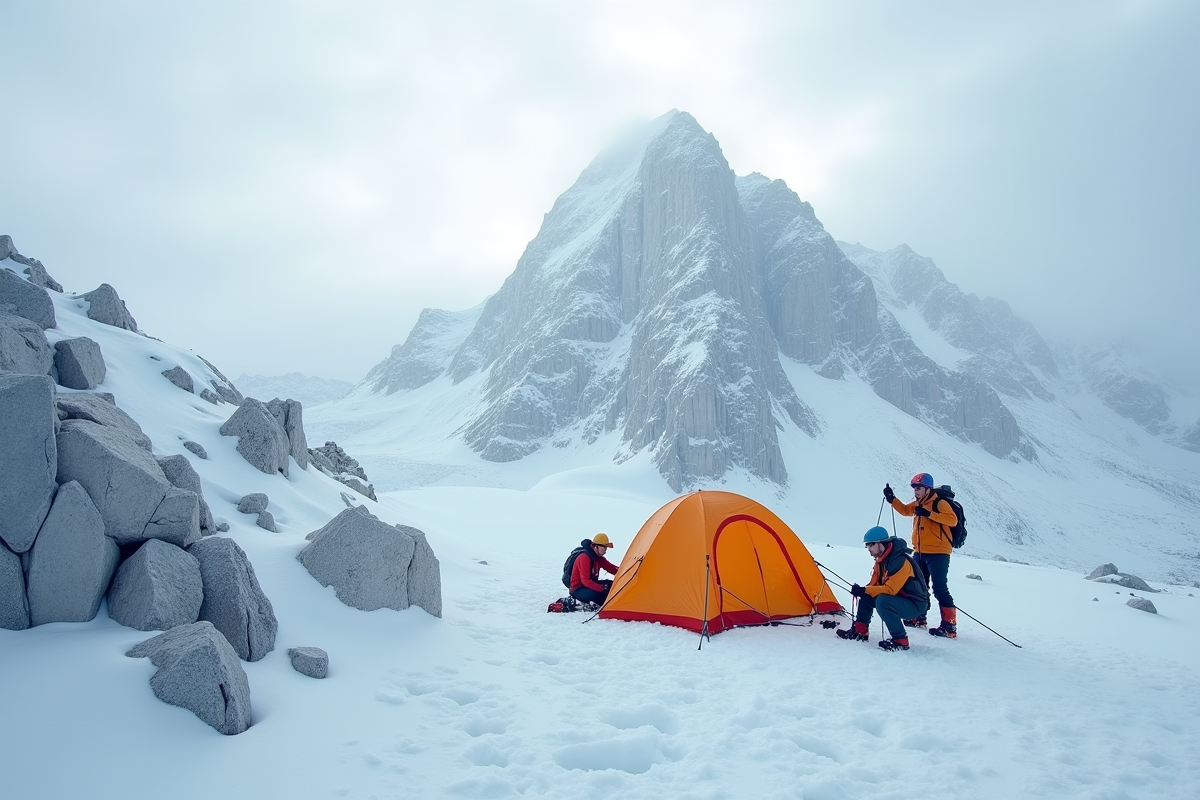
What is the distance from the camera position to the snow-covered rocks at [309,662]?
19.8 ft

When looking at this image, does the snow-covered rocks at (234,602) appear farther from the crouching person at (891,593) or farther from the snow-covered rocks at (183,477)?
the crouching person at (891,593)

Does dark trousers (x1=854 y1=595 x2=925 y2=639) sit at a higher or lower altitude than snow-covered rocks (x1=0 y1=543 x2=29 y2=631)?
higher

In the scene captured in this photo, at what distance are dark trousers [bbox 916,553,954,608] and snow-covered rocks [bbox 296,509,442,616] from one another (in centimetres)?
788

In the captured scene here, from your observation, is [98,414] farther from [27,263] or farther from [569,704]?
[27,263]

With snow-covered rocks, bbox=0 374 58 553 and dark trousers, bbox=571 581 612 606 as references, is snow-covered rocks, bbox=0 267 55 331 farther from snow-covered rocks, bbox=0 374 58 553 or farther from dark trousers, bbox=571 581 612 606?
dark trousers, bbox=571 581 612 606

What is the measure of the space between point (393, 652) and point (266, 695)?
71.7 inches

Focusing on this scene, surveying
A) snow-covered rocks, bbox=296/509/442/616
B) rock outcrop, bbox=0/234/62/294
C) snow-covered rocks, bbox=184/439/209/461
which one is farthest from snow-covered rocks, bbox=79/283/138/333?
snow-covered rocks, bbox=296/509/442/616

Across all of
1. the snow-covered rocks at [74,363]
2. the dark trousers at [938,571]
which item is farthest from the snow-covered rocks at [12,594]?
the dark trousers at [938,571]

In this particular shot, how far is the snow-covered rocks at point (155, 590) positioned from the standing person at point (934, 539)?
943 cm

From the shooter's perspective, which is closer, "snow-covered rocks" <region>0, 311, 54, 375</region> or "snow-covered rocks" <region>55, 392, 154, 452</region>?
"snow-covered rocks" <region>55, 392, 154, 452</region>

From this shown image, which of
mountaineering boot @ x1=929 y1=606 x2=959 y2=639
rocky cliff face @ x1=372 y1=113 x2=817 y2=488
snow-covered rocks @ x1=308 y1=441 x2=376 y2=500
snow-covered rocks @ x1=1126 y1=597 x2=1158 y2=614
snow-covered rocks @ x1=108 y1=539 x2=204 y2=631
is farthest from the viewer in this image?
rocky cliff face @ x1=372 y1=113 x2=817 y2=488

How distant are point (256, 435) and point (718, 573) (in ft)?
30.9

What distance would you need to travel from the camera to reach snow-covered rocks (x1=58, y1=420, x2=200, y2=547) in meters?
5.62

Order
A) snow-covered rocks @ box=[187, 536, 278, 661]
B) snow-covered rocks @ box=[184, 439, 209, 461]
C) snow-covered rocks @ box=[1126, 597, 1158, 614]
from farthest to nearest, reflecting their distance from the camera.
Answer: snow-covered rocks @ box=[1126, 597, 1158, 614] < snow-covered rocks @ box=[184, 439, 209, 461] < snow-covered rocks @ box=[187, 536, 278, 661]
